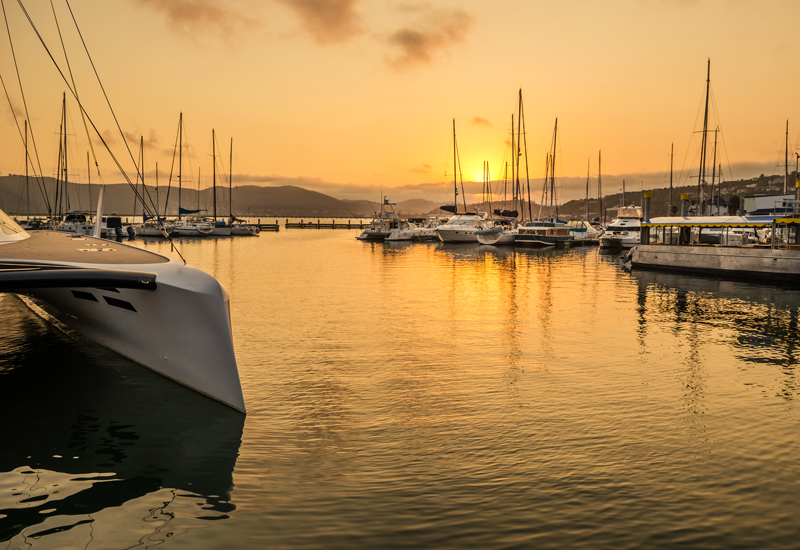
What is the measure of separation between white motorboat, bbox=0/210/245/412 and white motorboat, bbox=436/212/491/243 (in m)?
55.6

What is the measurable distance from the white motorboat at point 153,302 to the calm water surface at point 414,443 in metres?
0.47

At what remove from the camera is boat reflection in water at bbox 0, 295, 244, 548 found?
17.3ft

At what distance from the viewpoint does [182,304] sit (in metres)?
7.73

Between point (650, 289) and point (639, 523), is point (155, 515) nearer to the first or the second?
point (639, 523)

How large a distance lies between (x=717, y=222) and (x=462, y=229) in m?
34.5

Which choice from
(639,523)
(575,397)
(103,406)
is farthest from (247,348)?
(639,523)

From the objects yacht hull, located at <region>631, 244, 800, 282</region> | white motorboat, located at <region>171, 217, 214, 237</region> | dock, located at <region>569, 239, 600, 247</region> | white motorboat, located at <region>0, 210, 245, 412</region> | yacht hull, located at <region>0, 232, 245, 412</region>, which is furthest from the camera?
white motorboat, located at <region>171, 217, 214, 237</region>

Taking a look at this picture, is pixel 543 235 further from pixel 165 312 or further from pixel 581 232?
pixel 165 312

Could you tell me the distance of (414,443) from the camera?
7152 mm

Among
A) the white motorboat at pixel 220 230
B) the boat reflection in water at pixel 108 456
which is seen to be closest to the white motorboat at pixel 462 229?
the white motorboat at pixel 220 230

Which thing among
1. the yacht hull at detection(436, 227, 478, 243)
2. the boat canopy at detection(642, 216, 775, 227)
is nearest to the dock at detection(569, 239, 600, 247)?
the yacht hull at detection(436, 227, 478, 243)

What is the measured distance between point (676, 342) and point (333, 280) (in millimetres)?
16856

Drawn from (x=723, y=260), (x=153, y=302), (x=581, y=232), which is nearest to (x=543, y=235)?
(x=581, y=232)

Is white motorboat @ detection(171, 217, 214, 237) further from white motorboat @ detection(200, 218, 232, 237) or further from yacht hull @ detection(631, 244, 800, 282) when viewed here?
yacht hull @ detection(631, 244, 800, 282)
